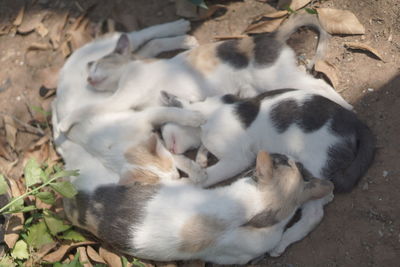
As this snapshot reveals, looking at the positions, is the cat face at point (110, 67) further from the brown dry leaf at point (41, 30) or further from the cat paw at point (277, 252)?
the cat paw at point (277, 252)

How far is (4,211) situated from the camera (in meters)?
4.19

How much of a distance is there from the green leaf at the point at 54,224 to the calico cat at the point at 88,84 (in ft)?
1.34

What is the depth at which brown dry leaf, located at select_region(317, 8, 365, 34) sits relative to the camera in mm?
4680

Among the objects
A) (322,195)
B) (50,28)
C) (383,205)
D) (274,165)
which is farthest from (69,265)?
(50,28)

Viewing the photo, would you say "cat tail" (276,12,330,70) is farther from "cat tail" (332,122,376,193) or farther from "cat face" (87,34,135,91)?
"cat face" (87,34,135,91)

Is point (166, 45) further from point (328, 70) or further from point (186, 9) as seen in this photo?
point (328, 70)

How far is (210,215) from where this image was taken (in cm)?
384

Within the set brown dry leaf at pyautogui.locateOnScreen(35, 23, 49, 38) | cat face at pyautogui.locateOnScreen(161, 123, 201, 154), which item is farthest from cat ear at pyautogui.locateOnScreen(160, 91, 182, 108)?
brown dry leaf at pyautogui.locateOnScreen(35, 23, 49, 38)

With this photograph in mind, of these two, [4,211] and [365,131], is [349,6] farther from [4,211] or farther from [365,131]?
[4,211]

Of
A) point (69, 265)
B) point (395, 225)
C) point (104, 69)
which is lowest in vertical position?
point (395, 225)

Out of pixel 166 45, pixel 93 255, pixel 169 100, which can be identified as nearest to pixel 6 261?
pixel 93 255

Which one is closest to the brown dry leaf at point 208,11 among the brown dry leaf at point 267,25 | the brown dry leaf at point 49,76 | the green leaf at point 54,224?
the brown dry leaf at point 267,25

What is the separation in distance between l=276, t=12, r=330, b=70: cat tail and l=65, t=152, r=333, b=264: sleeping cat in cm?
132

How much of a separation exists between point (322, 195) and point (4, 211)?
9.35ft
